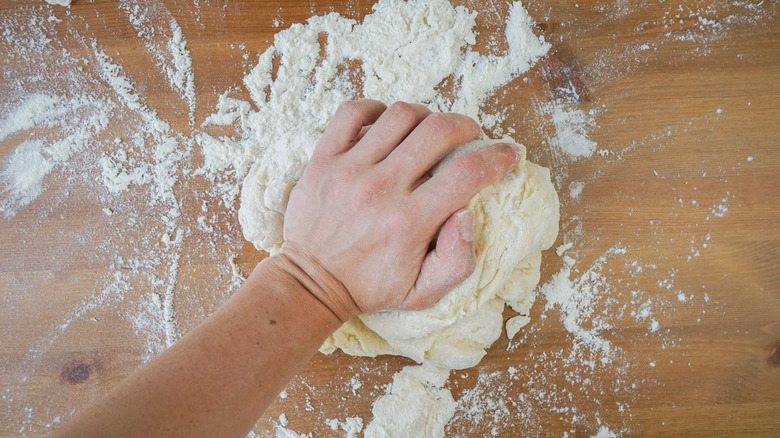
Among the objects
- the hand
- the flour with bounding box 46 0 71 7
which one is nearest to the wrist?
the hand

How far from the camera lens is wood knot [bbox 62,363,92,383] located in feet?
3.78

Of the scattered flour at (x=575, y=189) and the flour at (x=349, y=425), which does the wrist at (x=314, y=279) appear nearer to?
the flour at (x=349, y=425)

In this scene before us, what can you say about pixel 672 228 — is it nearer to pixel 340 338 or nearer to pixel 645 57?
pixel 645 57

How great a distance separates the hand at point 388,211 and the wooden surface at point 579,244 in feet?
0.99

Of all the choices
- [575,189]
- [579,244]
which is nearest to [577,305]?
[579,244]

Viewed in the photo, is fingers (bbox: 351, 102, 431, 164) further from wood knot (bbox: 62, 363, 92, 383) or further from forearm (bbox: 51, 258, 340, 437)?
wood knot (bbox: 62, 363, 92, 383)

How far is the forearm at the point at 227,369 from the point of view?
67cm

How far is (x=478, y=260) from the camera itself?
3.18 ft

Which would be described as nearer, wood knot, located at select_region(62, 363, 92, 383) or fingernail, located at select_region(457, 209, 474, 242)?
fingernail, located at select_region(457, 209, 474, 242)

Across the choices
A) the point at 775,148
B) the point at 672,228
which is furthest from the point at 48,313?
the point at 775,148

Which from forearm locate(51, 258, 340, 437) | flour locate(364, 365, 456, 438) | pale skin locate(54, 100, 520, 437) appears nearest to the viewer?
forearm locate(51, 258, 340, 437)

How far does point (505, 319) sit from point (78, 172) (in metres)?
1.11

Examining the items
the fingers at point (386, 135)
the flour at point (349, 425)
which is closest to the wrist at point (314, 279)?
the fingers at point (386, 135)

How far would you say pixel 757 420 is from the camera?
3.71 feet
